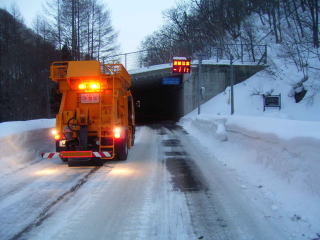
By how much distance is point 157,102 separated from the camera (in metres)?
61.3

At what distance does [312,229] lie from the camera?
470 centimetres

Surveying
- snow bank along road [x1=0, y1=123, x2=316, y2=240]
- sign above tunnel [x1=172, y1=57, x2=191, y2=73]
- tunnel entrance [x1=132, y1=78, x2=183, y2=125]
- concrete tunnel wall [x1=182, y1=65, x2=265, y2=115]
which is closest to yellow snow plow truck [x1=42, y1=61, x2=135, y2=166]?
snow bank along road [x1=0, y1=123, x2=316, y2=240]

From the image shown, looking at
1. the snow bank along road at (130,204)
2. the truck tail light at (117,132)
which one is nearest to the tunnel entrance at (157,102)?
the truck tail light at (117,132)

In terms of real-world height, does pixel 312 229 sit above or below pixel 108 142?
below

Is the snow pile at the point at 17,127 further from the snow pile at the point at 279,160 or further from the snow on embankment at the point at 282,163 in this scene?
the snow on embankment at the point at 282,163

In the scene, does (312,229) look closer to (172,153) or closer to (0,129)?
(172,153)

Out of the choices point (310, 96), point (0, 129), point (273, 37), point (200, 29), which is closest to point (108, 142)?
point (0, 129)

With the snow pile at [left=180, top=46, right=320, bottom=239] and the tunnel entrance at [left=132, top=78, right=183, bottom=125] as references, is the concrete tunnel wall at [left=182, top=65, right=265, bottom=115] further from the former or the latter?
the snow pile at [left=180, top=46, right=320, bottom=239]

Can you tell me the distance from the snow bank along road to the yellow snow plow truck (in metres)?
0.86

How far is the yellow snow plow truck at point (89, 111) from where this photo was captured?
1049cm

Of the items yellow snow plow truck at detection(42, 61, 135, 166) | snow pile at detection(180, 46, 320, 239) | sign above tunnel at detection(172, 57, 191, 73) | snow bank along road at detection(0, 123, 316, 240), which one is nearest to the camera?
snow bank along road at detection(0, 123, 316, 240)

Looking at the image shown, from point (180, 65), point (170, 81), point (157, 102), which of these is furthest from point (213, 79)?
point (157, 102)

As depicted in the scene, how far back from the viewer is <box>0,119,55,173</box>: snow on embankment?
998 cm

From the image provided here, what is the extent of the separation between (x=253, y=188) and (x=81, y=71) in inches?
267
